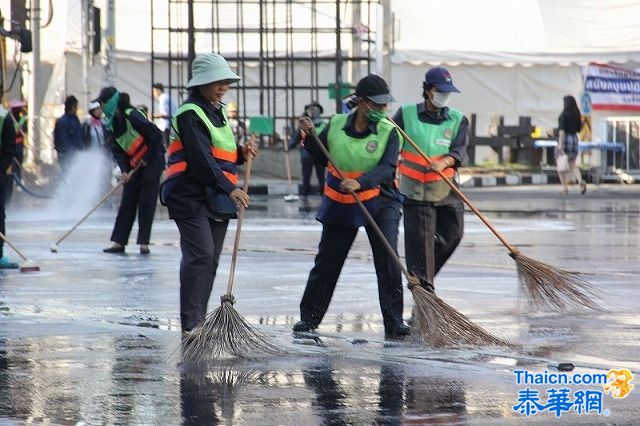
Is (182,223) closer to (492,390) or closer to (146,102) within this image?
(492,390)

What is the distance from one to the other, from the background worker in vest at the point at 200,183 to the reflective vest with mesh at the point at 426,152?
1556 millimetres

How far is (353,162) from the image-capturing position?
948 cm

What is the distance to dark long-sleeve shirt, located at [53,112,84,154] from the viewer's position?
24.1 m

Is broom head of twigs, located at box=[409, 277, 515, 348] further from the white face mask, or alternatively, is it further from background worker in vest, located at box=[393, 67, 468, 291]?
the white face mask

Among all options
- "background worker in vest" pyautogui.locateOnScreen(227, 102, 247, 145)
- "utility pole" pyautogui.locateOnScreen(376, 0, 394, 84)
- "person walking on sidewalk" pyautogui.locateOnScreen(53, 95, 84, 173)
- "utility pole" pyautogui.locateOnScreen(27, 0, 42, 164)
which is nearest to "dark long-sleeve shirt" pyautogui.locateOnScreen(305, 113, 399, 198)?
"person walking on sidewalk" pyautogui.locateOnScreen(53, 95, 84, 173)

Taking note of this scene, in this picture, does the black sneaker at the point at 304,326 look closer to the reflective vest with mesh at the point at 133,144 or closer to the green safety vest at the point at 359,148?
the green safety vest at the point at 359,148

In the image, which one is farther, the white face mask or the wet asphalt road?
the white face mask

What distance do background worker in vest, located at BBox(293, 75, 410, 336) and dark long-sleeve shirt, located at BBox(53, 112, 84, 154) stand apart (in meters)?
15.0

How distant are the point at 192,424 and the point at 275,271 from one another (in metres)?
6.47

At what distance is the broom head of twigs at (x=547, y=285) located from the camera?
1016 cm

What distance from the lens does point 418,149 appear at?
9969mm

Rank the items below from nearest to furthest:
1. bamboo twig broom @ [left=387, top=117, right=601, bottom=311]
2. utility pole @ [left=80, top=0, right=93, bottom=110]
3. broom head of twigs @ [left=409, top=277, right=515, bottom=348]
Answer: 1. broom head of twigs @ [left=409, top=277, right=515, bottom=348]
2. bamboo twig broom @ [left=387, top=117, right=601, bottom=311]
3. utility pole @ [left=80, top=0, right=93, bottom=110]

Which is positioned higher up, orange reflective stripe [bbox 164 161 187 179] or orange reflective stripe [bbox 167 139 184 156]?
orange reflective stripe [bbox 167 139 184 156]

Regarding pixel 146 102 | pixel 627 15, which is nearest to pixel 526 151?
pixel 627 15
